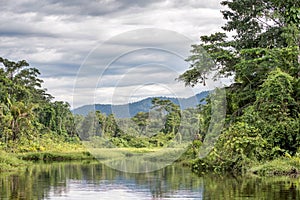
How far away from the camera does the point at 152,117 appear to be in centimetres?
2647

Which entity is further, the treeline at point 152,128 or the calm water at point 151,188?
the treeline at point 152,128

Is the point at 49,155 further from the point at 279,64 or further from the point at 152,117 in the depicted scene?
the point at 279,64

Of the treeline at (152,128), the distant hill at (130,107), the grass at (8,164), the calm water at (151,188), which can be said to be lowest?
the calm water at (151,188)

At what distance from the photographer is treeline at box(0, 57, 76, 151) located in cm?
3606

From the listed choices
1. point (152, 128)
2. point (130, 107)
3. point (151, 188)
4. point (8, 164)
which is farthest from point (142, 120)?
point (151, 188)

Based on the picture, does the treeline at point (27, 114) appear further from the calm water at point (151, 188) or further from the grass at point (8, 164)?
the calm water at point (151, 188)

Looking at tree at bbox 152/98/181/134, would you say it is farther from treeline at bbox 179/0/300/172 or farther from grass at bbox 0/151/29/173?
grass at bbox 0/151/29/173

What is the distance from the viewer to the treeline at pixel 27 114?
3606 cm

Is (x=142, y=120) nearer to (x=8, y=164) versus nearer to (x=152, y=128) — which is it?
(x=152, y=128)

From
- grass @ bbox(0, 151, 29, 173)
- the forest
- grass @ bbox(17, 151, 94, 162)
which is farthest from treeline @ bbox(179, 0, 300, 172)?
grass @ bbox(17, 151, 94, 162)

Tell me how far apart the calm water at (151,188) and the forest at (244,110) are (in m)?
1.83

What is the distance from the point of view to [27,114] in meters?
36.5

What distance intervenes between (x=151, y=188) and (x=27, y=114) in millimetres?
21491

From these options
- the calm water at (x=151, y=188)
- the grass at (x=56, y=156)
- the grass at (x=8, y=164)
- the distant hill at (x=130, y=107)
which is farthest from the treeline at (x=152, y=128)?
the grass at (x=56, y=156)
